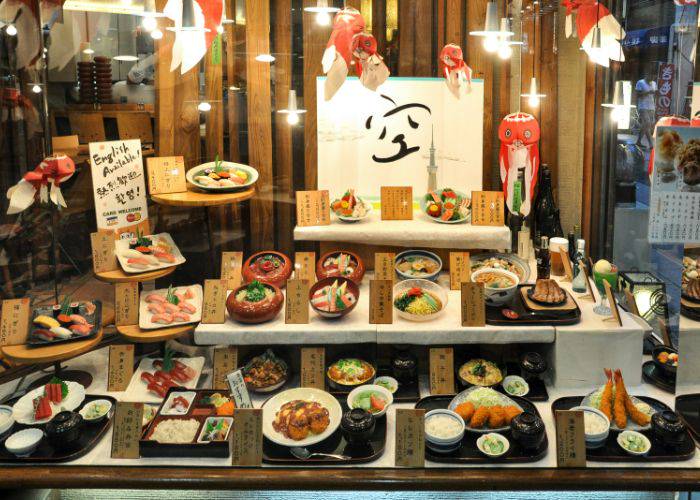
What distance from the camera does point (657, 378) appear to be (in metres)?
3.94

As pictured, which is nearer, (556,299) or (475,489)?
(475,489)

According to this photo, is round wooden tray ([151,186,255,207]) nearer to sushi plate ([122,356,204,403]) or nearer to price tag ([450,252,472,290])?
sushi plate ([122,356,204,403])

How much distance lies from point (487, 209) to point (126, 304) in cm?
247

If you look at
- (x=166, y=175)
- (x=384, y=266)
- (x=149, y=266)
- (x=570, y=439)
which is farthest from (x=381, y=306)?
(x=166, y=175)

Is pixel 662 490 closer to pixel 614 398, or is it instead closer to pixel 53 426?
pixel 614 398

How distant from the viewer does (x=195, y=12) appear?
3.37 metres

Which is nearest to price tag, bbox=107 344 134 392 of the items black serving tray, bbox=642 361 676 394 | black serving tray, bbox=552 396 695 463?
black serving tray, bbox=552 396 695 463

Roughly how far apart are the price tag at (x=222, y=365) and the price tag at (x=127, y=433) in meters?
0.68

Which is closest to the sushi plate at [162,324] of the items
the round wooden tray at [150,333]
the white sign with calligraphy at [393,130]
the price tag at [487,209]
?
the round wooden tray at [150,333]

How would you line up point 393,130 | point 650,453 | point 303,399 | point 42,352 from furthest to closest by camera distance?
point 393,130
point 42,352
point 303,399
point 650,453

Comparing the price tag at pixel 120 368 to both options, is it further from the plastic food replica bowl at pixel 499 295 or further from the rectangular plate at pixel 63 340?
the plastic food replica bowl at pixel 499 295

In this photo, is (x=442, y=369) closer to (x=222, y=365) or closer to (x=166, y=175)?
(x=222, y=365)

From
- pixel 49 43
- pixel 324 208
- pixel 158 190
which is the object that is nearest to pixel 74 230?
pixel 158 190

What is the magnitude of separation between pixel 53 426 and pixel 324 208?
2184 millimetres
